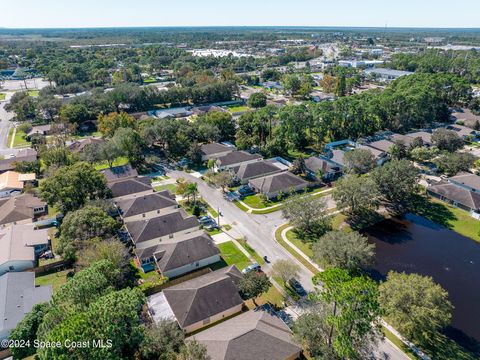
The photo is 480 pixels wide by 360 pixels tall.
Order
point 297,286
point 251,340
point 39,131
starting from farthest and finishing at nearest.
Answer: point 39,131
point 297,286
point 251,340

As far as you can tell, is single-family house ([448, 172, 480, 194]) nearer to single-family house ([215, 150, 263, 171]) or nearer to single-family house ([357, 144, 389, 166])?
single-family house ([357, 144, 389, 166])

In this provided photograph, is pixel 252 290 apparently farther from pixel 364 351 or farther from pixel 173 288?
pixel 364 351

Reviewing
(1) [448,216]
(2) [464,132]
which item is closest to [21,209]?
(1) [448,216]

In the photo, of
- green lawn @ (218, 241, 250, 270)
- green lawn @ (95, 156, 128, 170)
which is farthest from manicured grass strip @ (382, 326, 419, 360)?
green lawn @ (95, 156, 128, 170)

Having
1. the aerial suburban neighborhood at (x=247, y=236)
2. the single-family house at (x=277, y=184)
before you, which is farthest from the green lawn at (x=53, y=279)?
the single-family house at (x=277, y=184)

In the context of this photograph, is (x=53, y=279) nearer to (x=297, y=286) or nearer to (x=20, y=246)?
(x=20, y=246)

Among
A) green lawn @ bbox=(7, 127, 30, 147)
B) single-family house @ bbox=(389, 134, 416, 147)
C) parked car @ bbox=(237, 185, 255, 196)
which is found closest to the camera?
parked car @ bbox=(237, 185, 255, 196)
